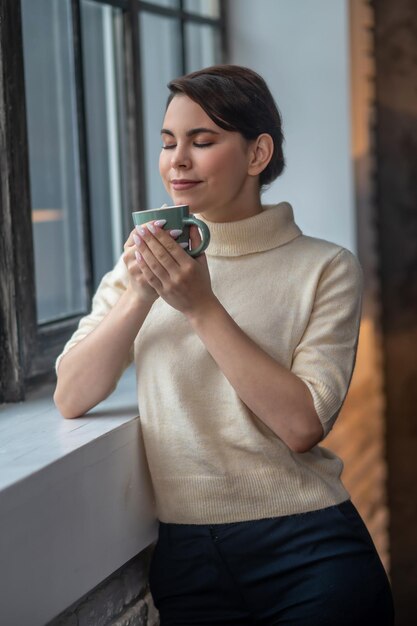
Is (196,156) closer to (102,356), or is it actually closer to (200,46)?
(102,356)

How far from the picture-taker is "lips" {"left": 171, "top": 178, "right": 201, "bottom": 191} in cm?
153

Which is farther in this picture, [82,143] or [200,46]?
[200,46]

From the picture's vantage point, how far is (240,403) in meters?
1.52

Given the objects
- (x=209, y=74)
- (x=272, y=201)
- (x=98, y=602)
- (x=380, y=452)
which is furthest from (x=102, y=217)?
(x=380, y=452)

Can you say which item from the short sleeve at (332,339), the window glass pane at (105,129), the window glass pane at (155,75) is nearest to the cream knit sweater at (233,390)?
the short sleeve at (332,339)

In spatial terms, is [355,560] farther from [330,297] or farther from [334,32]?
[334,32]

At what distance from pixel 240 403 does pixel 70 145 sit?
82 cm

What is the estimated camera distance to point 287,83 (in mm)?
2643

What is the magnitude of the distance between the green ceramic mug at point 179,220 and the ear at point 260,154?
9.3 inches

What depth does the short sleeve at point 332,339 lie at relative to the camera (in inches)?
58.5

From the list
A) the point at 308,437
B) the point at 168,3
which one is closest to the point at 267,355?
the point at 308,437

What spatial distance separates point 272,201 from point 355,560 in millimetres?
1348

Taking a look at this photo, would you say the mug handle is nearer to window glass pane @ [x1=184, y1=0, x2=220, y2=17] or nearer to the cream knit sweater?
A: the cream knit sweater

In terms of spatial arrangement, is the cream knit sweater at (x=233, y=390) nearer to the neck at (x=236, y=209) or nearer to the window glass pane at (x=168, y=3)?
the neck at (x=236, y=209)
